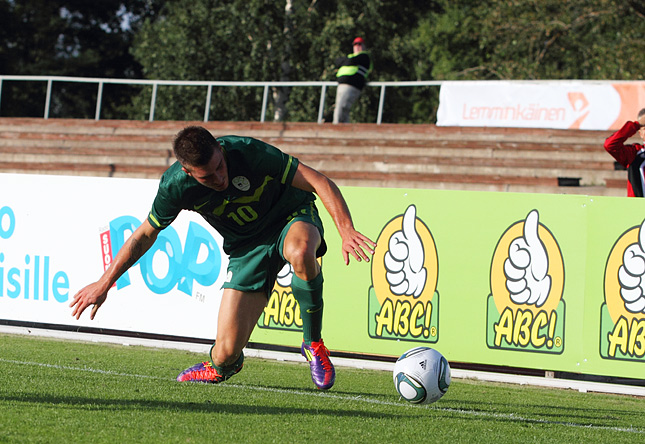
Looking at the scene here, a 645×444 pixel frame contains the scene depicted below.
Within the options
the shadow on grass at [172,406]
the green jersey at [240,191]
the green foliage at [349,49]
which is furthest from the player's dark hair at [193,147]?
the green foliage at [349,49]

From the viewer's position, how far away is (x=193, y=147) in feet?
17.4

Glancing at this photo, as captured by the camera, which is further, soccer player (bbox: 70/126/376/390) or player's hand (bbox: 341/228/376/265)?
soccer player (bbox: 70/126/376/390)

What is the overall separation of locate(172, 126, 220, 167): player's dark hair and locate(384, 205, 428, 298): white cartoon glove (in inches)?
152

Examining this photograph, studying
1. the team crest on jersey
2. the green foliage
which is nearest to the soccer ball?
the team crest on jersey

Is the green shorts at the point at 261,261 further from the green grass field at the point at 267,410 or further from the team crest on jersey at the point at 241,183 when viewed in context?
the green grass field at the point at 267,410

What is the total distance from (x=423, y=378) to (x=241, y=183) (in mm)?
1803

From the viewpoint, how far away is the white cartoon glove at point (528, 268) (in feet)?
27.3

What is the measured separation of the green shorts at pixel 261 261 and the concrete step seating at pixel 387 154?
Answer: 7.53 m

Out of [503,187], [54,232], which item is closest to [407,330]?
[54,232]

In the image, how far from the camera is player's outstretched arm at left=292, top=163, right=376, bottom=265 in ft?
16.6

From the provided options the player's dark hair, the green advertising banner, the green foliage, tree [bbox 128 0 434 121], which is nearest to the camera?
the player's dark hair

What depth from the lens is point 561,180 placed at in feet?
45.3

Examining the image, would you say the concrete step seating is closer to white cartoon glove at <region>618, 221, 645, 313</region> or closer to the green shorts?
white cartoon glove at <region>618, 221, 645, 313</region>

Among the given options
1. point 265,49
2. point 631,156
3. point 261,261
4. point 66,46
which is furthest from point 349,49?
point 261,261
